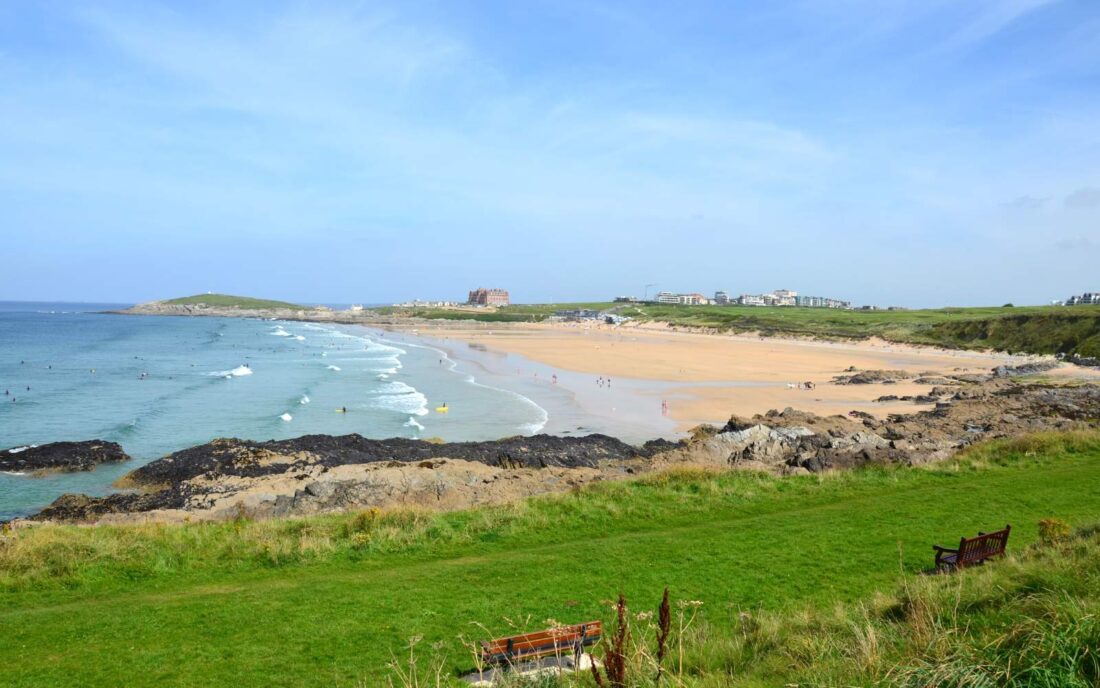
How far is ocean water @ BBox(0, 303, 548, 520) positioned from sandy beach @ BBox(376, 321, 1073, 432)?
767cm

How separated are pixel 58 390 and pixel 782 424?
4788 cm

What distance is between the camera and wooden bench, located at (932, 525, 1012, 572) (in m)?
8.91

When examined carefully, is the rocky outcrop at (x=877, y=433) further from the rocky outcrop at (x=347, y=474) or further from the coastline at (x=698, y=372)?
the coastline at (x=698, y=372)

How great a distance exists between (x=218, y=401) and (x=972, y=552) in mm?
43224

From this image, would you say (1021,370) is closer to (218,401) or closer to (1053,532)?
(1053,532)

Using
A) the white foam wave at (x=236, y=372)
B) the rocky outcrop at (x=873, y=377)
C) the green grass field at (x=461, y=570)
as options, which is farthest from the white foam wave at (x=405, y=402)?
the rocky outcrop at (x=873, y=377)

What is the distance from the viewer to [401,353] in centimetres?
7806

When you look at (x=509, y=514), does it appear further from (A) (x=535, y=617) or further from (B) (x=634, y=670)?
(B) (x=634, y=670)

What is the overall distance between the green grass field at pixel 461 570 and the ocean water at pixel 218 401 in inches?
567

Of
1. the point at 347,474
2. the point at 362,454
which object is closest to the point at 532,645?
the point at 347,474

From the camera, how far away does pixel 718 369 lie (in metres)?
61.8

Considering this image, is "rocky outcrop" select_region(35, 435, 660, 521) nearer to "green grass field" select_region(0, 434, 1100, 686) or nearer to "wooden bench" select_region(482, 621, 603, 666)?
"green grass field" select_region(0, 434, 1100, 686)

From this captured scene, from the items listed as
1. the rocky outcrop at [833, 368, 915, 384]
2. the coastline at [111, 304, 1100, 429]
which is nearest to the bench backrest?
the coastline at [111, 304, 1100, 429]

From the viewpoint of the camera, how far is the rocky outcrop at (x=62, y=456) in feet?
86.3
